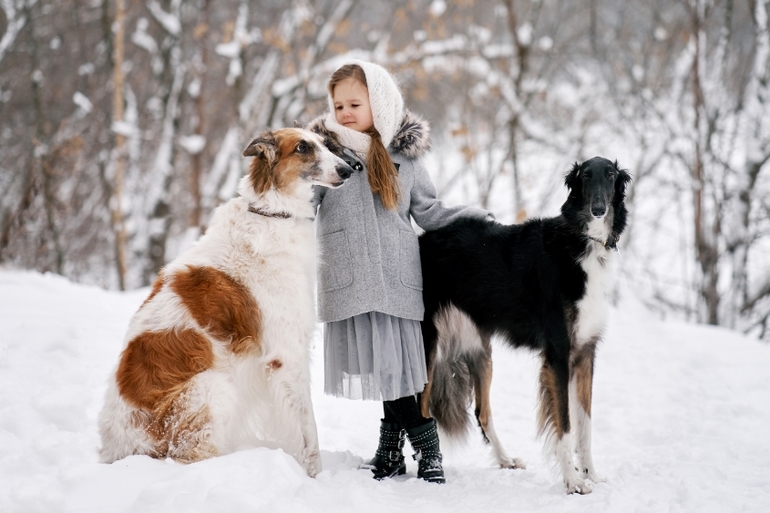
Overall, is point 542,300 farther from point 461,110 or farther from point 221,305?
point 461,110

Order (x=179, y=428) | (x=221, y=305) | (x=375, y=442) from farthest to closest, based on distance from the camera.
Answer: (x=375, y=442) < (x=221, y=305) < (x=179, y=428)

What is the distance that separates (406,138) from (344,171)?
1.45ft

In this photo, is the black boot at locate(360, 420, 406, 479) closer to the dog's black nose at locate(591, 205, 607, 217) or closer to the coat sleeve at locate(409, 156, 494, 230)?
the coat sleeve at locate(409, 156, 494, 230)

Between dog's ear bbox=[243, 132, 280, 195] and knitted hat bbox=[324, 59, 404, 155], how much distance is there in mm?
397

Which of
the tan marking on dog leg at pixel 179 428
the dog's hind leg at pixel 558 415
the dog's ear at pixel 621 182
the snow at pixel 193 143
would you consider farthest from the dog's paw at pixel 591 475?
the snow at pixel 193 143

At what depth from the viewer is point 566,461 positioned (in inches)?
117

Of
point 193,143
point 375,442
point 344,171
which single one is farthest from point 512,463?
point 193,143

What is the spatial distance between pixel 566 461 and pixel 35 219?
8.09 meters

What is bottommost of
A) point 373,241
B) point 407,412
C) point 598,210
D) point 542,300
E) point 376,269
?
point 407,412

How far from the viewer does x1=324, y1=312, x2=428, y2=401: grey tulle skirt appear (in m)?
3.07

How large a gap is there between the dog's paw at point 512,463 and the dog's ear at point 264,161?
81.4 inches

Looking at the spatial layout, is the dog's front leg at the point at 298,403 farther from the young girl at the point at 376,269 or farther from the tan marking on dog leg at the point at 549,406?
the tan marking on dog leg at the point at 549,406

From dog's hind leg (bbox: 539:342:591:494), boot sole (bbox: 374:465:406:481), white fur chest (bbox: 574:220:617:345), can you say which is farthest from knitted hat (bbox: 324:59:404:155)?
boot sole (bbox: 374:465:406:481)

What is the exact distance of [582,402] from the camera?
124 inches
